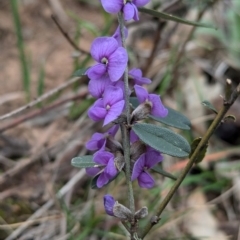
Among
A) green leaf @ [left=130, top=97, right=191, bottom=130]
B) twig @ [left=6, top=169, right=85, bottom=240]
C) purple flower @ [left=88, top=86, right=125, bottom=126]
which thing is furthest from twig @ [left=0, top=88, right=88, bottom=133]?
purple flower @ [left=88, top=86, right=125, bottom=126]

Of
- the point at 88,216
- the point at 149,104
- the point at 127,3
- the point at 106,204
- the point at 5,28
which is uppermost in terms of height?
the point at 127,3

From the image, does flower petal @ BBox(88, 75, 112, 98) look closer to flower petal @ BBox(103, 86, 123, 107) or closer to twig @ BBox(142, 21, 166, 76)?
flower petal @ BBox(103, 86, 123, 107)

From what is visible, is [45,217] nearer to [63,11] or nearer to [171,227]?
[171,227]

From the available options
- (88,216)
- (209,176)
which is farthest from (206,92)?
(88,216)

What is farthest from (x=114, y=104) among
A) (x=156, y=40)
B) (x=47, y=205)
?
(x=156, y=40)

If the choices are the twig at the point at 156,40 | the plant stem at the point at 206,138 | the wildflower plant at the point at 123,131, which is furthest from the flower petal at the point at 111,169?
the twig at the point at 156,40
